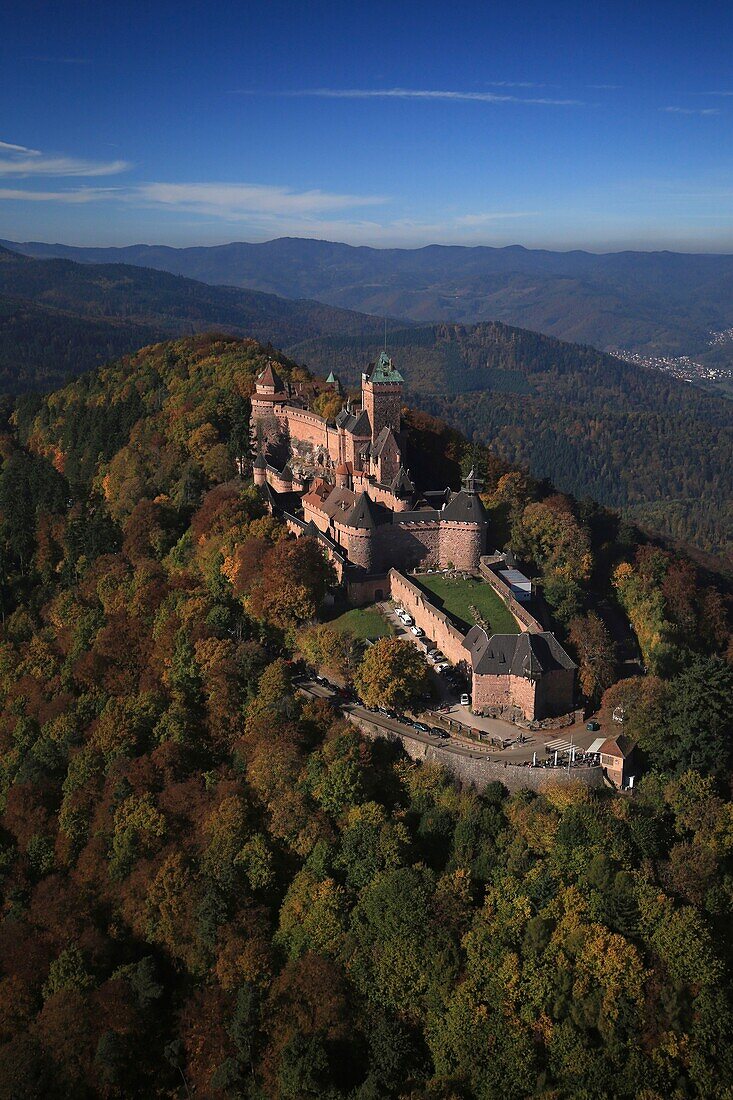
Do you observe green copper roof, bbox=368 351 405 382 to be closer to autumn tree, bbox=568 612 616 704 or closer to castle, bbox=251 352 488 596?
castle, bbox=251 352 488 596

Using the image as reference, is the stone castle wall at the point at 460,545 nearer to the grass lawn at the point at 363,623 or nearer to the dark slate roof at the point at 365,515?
the dark slate roof at the point at 365,515

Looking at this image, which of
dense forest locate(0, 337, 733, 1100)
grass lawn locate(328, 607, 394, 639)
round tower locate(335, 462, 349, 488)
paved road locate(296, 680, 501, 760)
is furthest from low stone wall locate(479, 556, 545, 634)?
round tower locate(335, 462, 349, 488)

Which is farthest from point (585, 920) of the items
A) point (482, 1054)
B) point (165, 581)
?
point (165, 581)

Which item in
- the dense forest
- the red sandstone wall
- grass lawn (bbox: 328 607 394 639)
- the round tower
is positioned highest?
the round tower

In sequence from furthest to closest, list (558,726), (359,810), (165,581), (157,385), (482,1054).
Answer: (157,385) < (165,581) < (558,726) < (359,810) < (482,1054)

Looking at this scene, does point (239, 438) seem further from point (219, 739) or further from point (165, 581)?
point (219, 739)

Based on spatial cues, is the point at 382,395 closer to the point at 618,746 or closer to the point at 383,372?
the point at 383,372
